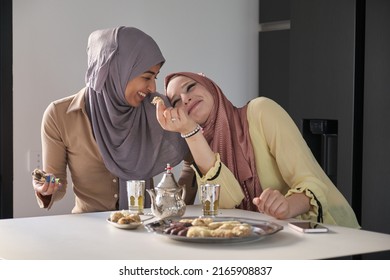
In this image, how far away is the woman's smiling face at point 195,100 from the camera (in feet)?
7.84

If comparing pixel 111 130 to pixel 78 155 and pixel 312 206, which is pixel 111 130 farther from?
pixel 312 206

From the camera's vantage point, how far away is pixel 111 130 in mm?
2502

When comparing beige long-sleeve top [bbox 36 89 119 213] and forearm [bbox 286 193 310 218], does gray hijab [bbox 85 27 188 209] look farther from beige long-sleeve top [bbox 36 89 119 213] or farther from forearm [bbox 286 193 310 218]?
forearm [bbox 286 193 310 218]

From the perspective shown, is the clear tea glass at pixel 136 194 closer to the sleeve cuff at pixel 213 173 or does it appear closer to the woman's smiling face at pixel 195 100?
the sleeve cuff at pixel 213 173

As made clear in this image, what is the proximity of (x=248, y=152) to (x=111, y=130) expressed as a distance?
510 mm

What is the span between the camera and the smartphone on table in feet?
5.64

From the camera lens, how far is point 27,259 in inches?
58.5

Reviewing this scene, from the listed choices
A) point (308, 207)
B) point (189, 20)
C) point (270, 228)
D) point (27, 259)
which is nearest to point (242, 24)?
point (189, 20)

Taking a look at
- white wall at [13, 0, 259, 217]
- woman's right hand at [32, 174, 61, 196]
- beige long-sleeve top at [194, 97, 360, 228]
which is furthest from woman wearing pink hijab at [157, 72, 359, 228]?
white wall at [13, 0, 259, 217]

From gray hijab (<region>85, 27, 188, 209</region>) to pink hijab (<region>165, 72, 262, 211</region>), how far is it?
0.17 m

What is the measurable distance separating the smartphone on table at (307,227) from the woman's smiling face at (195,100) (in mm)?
682

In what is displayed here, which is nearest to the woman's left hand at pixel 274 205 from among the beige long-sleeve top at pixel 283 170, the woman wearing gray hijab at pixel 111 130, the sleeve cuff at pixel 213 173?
the beige long-sleeve top at pixel 283 170
